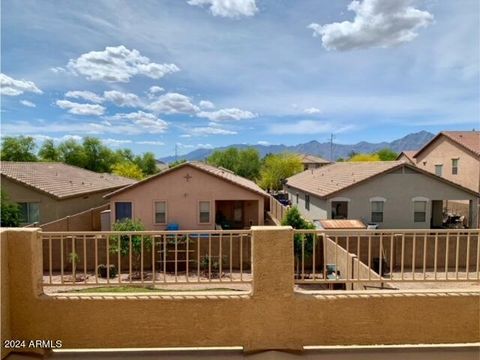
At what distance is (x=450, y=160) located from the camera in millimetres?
27703

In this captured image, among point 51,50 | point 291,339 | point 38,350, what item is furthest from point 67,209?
point 291,339

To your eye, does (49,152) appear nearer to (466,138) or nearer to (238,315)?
(466,138)

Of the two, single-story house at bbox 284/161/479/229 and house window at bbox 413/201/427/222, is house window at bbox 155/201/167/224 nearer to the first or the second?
single-story house at bbox 284/161/479/229

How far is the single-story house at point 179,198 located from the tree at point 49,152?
3965 cm

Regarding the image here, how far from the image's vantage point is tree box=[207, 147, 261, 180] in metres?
57.3

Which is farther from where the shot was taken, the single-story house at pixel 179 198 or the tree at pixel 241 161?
the tree at pixel 241 161

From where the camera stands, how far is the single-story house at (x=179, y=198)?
16.6 m

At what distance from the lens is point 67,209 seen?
17828 mm

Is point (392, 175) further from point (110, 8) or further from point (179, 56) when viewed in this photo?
point (110, 8)

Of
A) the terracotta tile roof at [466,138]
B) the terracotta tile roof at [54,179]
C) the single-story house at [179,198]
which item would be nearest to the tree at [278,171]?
the terracotta tile roof at [466,138]

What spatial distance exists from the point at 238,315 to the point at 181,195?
13533 millimetres

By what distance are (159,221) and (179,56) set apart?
860cm

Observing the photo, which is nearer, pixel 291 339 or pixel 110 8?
pixel 291 339

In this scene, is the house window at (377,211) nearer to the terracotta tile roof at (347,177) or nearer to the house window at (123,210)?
the terracotta tile roof at (347,177)
